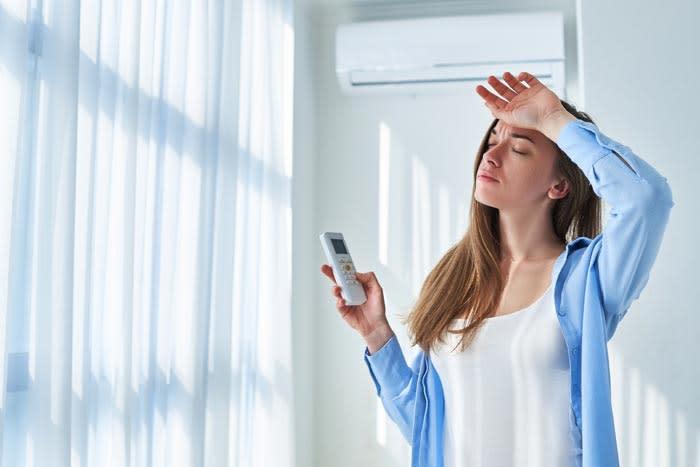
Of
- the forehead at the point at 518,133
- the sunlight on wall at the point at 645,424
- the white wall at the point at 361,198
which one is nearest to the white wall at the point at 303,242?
the white wall at the point at 361,198

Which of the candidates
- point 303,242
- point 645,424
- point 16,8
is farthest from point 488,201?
point 303,242

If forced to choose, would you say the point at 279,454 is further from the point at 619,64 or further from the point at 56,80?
the point at 619,64

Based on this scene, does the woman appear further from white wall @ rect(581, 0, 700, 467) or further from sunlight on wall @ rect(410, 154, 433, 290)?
sunlight on wall @ rect(410, 154, 433, 290)

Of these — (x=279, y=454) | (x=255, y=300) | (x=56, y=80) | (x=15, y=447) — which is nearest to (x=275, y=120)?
(x=255, y=300)

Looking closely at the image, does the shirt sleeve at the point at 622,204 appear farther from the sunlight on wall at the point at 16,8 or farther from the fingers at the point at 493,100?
the sunlight on wall at the point at 16,8

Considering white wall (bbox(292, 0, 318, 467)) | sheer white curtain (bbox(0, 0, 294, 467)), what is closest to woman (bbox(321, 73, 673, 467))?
sheer white curtain (bbox(0, 0, 294, 467))

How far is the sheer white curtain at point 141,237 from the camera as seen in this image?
3.39ft

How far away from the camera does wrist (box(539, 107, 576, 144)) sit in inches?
46.0

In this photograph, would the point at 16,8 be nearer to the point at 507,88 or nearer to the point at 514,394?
the point at 507,88

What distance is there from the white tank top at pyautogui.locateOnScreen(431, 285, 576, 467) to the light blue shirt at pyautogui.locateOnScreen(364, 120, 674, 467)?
33 mm

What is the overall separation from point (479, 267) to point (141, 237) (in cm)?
69

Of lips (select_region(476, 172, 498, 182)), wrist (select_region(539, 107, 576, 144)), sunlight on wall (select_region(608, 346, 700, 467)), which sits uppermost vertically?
wrist (select_region(539, 107, 576, 144))

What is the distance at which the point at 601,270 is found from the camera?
45.6 inches

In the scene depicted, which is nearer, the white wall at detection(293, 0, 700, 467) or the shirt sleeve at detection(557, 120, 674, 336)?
the shirt sleeve at detection(557, 120, 674, 336)
